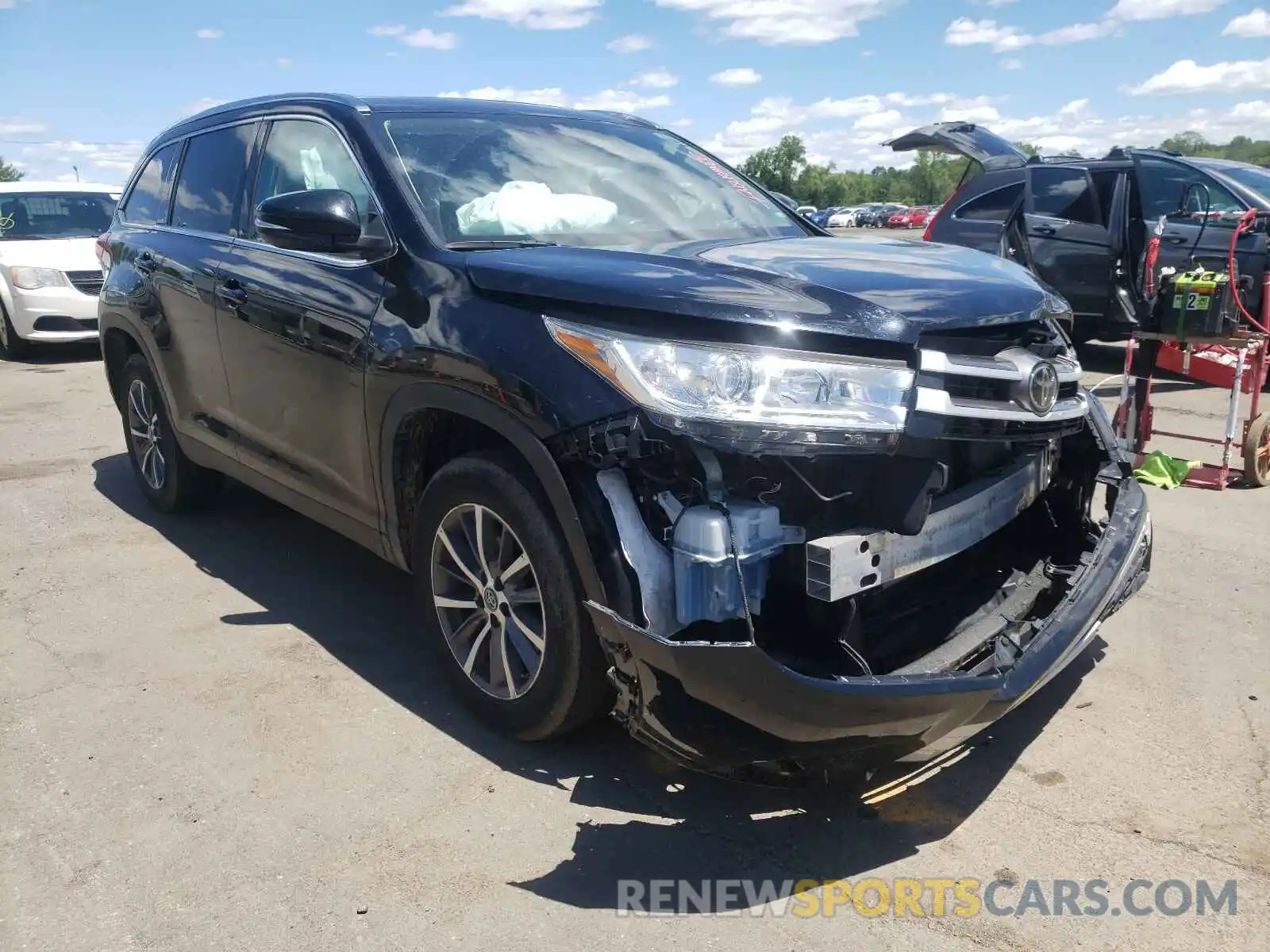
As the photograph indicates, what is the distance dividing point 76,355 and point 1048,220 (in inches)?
420

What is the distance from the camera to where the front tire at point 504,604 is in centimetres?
278

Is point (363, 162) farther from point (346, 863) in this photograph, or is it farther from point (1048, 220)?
point (1048, 220)

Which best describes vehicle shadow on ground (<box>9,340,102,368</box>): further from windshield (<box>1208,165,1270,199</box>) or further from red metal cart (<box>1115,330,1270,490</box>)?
windshield (<box>1208,165,1270,199</box>)

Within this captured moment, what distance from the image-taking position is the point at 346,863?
2.68 m

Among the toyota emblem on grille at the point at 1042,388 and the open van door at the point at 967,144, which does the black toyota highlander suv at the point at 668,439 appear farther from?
the open van door at the point at 967,144

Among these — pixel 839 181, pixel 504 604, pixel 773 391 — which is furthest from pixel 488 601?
pixel 839 181

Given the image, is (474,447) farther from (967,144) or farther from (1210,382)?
(967,144)

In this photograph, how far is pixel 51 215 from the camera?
1203 centimetres

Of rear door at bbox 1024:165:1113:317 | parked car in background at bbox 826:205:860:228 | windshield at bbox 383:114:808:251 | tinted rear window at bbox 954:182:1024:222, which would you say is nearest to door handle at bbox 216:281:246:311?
windshield at bbox 383:114:808:251

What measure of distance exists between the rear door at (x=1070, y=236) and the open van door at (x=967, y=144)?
249 millimetres

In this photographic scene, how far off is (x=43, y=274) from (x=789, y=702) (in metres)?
11.4

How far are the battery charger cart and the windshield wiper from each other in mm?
3719

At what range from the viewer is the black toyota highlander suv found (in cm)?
246

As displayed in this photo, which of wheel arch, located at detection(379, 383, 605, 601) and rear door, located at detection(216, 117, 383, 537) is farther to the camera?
rear door, located at detection(216, 117, 383, 537)
